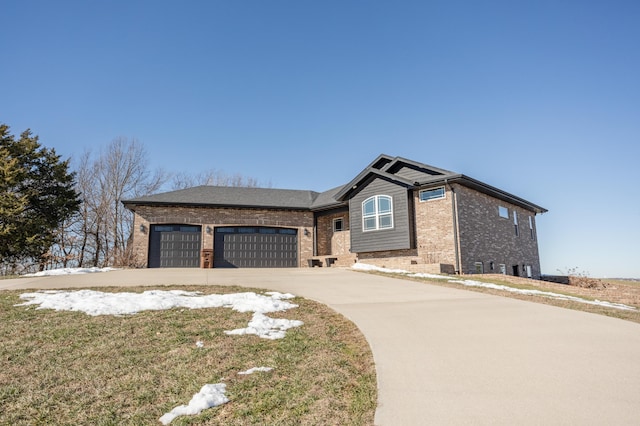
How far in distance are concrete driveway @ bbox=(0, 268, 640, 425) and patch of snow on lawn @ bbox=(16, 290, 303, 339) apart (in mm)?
1339

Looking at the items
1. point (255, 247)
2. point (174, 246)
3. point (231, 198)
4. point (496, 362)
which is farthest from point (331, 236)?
point (496, 362)

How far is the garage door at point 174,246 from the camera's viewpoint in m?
19.2

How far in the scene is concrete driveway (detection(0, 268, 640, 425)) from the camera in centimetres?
313

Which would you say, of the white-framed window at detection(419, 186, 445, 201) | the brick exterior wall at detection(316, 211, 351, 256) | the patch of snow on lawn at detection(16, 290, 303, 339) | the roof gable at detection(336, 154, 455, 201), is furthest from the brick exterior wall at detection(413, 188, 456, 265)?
the patch of snow on lawn at detection(16, 290, 303, 339)

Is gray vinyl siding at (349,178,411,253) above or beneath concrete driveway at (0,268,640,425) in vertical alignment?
above

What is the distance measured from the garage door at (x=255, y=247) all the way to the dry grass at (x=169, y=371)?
1389cm

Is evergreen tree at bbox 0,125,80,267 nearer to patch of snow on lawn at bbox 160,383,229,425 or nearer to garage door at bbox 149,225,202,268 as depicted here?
garage door at bbox 149,225,202,268

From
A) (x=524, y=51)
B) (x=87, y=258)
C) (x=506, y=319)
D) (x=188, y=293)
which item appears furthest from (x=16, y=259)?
(x=524, y=51)

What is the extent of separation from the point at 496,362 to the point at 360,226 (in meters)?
14.9

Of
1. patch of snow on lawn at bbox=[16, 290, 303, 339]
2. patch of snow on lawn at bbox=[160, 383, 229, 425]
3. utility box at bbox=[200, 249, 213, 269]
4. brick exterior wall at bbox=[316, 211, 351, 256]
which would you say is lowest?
patch of snow on lawn at bbox=[160, 383, 229, 425]

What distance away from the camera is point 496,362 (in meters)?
4.29

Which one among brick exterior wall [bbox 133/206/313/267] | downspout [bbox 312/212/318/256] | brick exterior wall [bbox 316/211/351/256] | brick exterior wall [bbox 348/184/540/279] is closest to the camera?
brick exterior wall [bbox 348/184/540/279]

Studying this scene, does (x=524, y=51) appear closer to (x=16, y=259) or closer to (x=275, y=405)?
(x=275, y=405)

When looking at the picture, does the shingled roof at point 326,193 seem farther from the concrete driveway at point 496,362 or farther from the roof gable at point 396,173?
the concrete driveway at point 496,362
